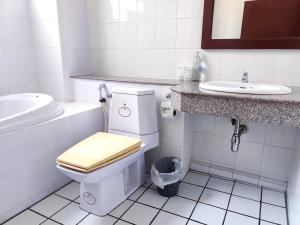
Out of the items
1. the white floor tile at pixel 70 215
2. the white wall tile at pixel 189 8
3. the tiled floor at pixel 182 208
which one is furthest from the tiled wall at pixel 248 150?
the white floor tile at pixel 70 215

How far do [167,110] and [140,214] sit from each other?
2.24 ft

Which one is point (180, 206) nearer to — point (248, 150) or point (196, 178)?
point (196, 178)

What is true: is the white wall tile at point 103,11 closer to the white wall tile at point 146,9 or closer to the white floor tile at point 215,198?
the white wall tile at point 146,9

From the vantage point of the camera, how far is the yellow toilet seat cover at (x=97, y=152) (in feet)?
3.76

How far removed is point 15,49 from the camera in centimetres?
189

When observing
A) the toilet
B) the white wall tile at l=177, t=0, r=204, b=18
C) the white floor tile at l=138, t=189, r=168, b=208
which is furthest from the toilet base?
the white wall tile at l=177, t=0, r=204, b=18

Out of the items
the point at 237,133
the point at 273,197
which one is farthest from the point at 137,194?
the point at 273,197

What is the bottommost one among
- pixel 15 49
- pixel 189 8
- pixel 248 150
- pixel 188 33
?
pixel 248 150

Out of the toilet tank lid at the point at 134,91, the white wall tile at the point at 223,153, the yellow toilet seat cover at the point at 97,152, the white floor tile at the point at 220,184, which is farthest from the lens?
the white wall tile at the point at 223,153

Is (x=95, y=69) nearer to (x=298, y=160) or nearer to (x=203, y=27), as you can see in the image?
(x=203, y=27)

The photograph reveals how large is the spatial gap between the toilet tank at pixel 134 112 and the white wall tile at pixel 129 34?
55cm

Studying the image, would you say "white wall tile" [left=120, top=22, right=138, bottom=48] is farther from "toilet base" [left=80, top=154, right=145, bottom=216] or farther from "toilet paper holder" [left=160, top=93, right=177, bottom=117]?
"toilet base" [left=80, top=154, right=145, bottom=216]

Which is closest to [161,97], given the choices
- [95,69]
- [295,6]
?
[95,69]

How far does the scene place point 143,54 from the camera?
1.86 m
